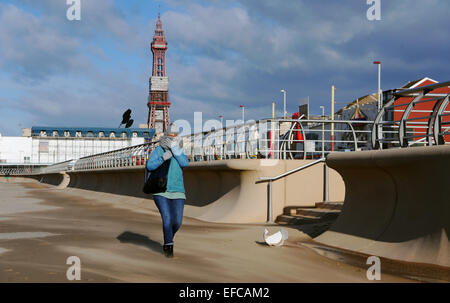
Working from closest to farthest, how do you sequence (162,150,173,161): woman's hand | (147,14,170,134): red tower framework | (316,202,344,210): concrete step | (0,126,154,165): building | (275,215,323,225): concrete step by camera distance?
(162,150,173,161): woman's hand < (275,215,323,225): concrete step < (316,202,344,210): concrete step < (0,126,154,165): building < (147,14,170,134): red tower framework

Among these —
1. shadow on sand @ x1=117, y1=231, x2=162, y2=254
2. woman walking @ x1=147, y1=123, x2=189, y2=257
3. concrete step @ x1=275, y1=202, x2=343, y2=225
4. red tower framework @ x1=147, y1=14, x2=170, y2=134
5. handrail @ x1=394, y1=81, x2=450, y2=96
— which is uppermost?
red tower framework @ x1=147, y1=14, x2=170, y2=134

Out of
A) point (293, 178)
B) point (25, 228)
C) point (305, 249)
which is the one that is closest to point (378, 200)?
point (305, 249)

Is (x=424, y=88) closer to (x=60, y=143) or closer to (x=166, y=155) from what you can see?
(x=166, y=155)

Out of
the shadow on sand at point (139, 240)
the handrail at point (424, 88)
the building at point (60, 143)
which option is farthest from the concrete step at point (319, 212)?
the building at point (60, 143)

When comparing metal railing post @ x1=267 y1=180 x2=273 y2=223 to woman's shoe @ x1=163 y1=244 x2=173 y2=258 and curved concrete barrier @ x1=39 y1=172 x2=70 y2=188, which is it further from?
curved concrete barrier @ x1=39 y1=172 x2=70 y2=188

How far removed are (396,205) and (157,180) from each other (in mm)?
3466

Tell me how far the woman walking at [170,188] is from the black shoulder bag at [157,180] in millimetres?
58

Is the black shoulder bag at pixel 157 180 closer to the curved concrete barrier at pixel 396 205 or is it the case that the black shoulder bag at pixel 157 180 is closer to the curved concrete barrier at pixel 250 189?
the curved concrete barrier at pixel 396 205

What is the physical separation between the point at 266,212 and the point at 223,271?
6.40 meters

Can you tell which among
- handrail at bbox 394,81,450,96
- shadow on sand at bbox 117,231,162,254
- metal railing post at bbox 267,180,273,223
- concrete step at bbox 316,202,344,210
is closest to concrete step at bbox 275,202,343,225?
concrete step at bbox 316,202,344,210

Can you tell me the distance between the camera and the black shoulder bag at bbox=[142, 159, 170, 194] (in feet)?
22.3

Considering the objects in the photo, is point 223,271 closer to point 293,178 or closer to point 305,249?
point 305,249

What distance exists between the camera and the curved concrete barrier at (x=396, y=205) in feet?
21.5

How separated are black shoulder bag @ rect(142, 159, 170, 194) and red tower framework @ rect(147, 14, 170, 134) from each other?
517ft
